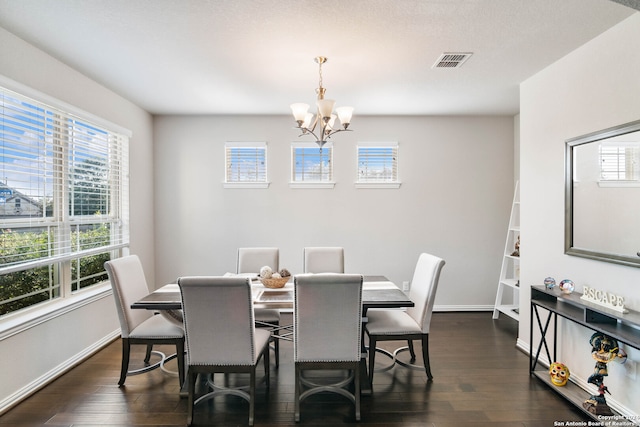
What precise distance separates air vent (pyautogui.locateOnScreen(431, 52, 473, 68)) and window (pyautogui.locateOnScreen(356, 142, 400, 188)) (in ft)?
5.67

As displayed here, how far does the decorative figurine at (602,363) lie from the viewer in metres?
2.28

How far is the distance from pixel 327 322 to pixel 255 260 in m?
1.68

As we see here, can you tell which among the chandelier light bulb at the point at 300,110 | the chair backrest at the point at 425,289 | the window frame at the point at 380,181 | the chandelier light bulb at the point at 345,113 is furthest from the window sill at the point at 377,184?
the chandelier light bulb at the point at 300,110

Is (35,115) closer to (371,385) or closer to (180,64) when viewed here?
(180,64)

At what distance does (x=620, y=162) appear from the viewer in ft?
7.77

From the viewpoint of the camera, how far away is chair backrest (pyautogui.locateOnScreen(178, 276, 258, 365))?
2.15 m

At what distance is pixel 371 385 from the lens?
273 centimetres

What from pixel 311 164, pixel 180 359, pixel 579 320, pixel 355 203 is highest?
pixel 311 164

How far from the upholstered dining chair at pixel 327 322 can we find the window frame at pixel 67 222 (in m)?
2.05

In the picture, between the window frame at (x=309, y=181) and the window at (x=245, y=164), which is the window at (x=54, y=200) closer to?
the window at (x=245, y=164)

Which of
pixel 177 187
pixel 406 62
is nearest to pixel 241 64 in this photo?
pixel 406 62

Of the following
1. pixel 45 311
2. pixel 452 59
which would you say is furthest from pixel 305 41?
pixel 45 311

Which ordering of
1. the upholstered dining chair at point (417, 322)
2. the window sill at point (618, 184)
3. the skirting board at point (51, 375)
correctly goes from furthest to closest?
1. the upholstered dining chair at point (417, 322)
2. the skirting board at point (51, 375)
3. the window sill at point (618, 184)

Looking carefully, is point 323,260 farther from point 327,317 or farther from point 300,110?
point 300,110
